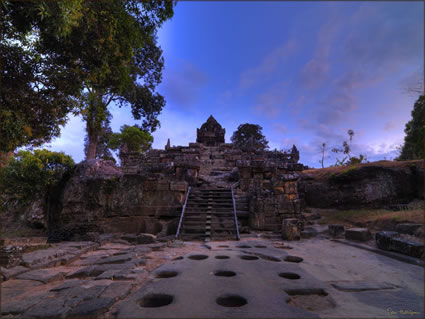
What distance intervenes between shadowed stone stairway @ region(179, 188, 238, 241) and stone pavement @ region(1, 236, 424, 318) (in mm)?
2052

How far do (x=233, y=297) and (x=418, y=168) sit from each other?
12336 millimetres

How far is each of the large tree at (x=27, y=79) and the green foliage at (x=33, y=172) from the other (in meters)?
4.30

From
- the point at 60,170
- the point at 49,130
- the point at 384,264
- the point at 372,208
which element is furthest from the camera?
the point at 372,208

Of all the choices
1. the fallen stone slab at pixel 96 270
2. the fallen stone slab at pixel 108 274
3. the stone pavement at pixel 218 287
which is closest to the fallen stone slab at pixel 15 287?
the stone pavement at pixel 218 287

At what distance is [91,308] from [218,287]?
4.76 feet

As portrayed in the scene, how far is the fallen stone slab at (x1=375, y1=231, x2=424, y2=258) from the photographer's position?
4277mm

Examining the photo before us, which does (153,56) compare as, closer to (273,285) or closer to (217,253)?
(217,253)

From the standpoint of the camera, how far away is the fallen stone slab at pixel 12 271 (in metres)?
3.42

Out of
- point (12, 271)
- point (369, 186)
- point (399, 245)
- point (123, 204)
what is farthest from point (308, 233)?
point (12, 271)

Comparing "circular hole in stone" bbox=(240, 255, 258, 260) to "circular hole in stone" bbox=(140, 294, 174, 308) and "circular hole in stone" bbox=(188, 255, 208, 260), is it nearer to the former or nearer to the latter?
"circular hole in stone" bbox=(188, 255, 208, 260)

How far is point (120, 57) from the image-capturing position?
17.5 ft

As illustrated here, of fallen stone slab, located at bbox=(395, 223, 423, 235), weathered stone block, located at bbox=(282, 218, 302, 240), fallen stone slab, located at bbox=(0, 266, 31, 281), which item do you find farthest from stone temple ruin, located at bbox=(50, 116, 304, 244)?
fallen stone slab, located at bbox=(0, 266, 31, 281)

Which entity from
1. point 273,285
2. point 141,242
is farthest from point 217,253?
point 141,242

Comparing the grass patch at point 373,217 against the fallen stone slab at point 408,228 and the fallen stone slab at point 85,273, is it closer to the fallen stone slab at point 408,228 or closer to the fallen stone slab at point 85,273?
the fallen stone slab at point 408,228
